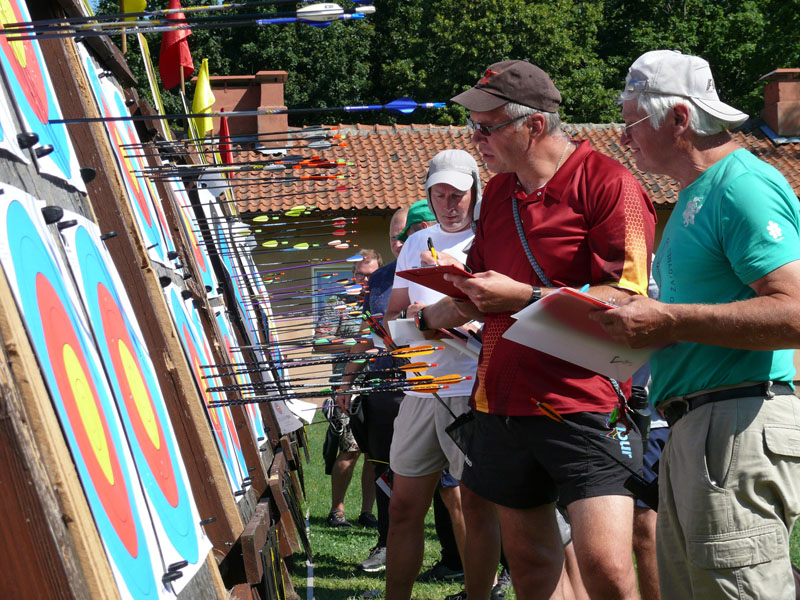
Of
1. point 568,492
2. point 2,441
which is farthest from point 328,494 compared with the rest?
point 2,441

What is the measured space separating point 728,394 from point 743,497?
23cm

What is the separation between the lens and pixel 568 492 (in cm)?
266

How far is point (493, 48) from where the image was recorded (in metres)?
32.2

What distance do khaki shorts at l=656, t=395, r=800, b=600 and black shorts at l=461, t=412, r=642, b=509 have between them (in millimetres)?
439

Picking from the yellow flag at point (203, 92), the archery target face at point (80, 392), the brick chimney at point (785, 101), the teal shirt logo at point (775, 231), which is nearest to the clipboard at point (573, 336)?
the teal shirt logo at point (775, 231)

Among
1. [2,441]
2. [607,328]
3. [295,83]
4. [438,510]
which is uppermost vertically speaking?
[2,441]

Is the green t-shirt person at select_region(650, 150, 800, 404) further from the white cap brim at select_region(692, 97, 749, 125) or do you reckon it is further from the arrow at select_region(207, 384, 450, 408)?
the arrow at select_region(207, 384, 450, 408)

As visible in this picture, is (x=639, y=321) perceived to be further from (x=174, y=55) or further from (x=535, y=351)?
(x=174, y=55)

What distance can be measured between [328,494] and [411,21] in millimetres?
29629

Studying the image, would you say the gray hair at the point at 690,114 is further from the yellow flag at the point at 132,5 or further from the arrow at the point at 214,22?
the yellow flag at the point at 132,5

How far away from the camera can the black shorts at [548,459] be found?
8.69 ft

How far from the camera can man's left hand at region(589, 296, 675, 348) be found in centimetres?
218

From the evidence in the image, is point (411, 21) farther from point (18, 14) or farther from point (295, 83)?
point (18, 14)

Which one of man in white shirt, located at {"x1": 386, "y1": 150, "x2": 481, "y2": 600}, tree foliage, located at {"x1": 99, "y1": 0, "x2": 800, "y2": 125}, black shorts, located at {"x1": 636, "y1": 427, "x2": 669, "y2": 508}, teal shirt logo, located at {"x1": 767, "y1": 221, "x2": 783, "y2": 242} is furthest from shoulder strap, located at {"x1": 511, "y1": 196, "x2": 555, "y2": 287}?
tree foliage, located at {"x1": 99, "y1": 0, "x2": 800, "y2": 125}
